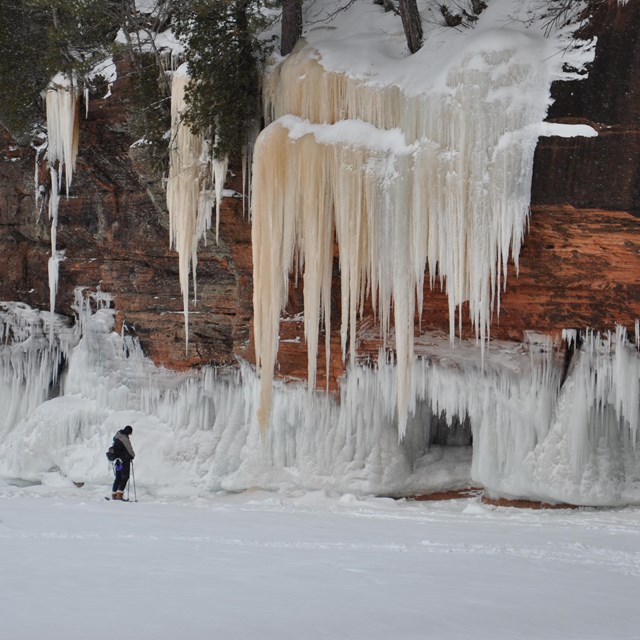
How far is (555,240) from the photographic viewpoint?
36.7ft

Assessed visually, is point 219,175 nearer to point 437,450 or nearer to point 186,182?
point 186,182

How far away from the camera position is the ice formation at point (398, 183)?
10.9 meters

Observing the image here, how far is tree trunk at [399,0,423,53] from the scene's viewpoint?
1203 centimetres

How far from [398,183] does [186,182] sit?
11.6ft

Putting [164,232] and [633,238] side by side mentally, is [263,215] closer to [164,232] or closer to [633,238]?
[164,232]

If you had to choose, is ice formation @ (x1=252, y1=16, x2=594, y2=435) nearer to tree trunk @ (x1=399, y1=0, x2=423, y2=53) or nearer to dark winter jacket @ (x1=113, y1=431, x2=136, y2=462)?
tree trunk @ (x1=399, y1=0, x2=423, y2=53)

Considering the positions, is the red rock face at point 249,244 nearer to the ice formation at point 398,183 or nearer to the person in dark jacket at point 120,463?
the ice formation at point 398,183

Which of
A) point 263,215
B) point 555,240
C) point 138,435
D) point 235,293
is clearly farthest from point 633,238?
point 138,435

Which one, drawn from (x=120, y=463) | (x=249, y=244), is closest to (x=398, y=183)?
(x=249, y=244)

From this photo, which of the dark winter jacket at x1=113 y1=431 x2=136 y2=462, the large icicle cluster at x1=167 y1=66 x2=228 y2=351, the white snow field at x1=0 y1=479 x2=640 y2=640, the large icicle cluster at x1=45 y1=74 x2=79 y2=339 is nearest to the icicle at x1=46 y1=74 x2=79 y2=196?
the large icicle cluster at x1=45 y1=74 x2=79 y2=339

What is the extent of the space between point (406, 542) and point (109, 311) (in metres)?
10.9

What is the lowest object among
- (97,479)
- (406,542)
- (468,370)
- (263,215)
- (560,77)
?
(97,479)

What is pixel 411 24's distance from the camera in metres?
12.1

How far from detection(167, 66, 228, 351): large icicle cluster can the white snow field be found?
17.6 ft
